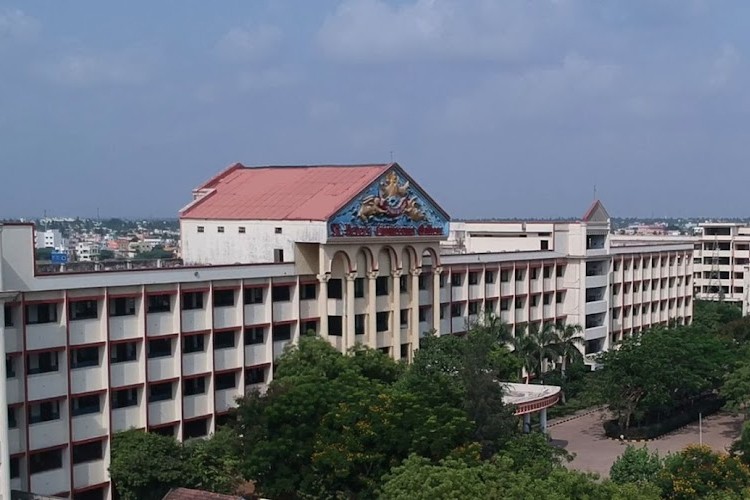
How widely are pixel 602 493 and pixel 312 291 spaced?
71.2 ft

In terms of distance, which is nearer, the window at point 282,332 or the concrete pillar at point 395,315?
the window at point 282,332

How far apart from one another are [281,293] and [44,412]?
12636 mm

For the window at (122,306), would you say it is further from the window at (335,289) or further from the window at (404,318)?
the window at (404,318)

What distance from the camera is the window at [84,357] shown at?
3706 centimetres

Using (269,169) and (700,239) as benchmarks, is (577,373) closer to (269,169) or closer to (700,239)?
(269,169)

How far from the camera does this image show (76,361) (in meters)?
37.2

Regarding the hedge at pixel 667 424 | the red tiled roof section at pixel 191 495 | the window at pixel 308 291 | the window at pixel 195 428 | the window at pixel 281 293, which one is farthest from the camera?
the hedge at pixel 667 424

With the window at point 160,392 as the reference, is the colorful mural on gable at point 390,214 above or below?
above

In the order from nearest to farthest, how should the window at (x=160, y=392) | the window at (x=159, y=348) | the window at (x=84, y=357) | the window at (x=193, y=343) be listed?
the window at (x=84, y=357) < the window at (x=160, y=392) < the window at (x=159, y=348) < the window at (x=193, y=343)

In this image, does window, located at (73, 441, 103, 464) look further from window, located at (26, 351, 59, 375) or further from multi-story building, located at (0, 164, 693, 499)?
window, located at (26, 351, 59, 375)

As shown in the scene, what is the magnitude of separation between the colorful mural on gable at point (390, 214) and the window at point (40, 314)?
13.0 meters

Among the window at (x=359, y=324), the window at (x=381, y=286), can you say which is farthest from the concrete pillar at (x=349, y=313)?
the window at (x=381, y=286)

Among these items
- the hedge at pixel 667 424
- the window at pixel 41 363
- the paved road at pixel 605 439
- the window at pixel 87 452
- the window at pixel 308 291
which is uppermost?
the window at pixel 308 291

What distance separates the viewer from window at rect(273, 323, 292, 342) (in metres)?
45.2
